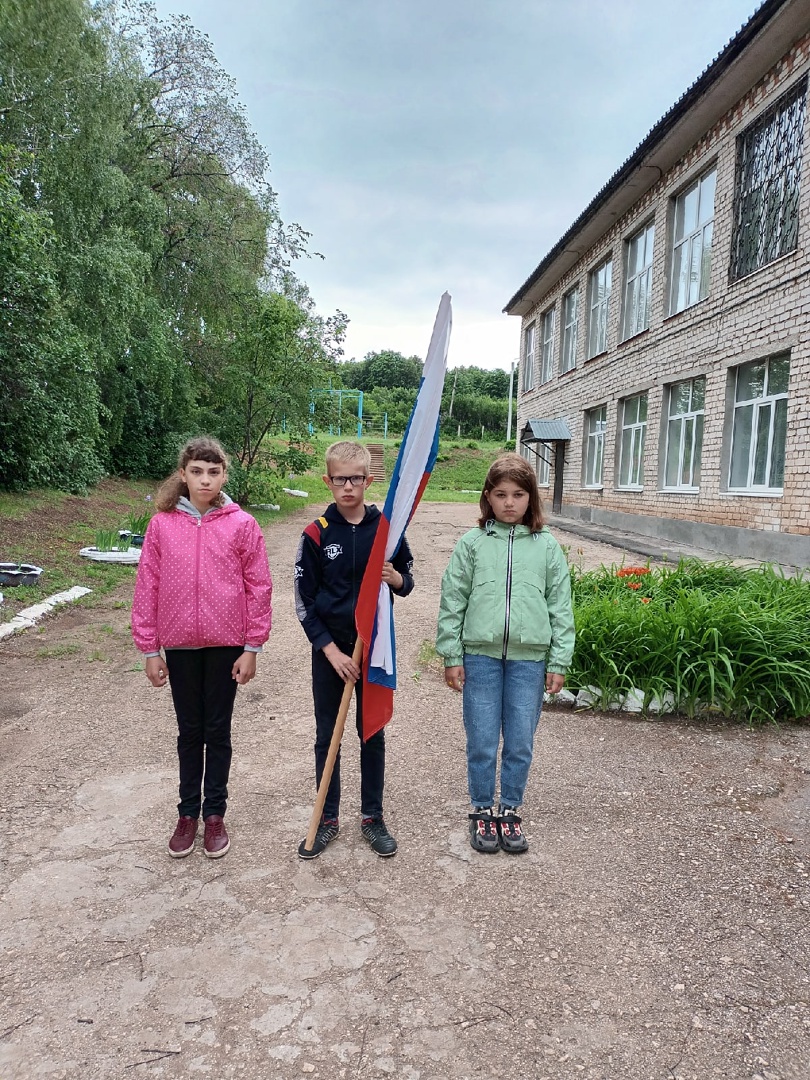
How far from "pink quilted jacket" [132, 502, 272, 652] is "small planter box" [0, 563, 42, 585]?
5461mm

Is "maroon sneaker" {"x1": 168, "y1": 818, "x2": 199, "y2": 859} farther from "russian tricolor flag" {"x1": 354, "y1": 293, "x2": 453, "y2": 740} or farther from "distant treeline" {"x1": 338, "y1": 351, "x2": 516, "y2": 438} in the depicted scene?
"distant treeline" {"x1": 338, "y1": 351, "x2": 516, "y2": 438}

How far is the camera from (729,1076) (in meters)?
1.79

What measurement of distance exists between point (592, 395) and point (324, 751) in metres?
16.8

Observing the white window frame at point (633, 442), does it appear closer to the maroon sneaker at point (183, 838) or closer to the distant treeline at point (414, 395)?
the maroon sneaker at point (183, 838)

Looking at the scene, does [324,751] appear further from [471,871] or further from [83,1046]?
[83,1046]

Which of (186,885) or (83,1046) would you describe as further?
(186,885)

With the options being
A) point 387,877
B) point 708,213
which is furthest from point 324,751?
point 708,213

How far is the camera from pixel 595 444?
731 inches

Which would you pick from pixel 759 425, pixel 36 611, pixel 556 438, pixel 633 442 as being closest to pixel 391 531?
pixel 36 611

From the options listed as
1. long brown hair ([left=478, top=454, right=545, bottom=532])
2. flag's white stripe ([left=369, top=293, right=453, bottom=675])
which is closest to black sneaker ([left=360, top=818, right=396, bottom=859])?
flag's white stripe ([left=369, top=293, right=453, bottom=675])

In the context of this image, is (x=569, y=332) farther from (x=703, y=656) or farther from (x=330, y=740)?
(x=330, y=740)

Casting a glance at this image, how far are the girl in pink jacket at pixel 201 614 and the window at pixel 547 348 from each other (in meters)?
20.8

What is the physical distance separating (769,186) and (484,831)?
36.6ft

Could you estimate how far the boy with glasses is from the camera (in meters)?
2.73
